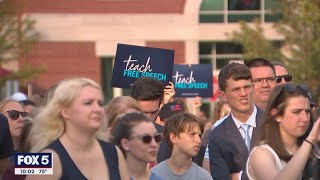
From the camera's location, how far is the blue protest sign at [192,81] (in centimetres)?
1579

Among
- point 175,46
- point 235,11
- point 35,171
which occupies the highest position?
point 235,11

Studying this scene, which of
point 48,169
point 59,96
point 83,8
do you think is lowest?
point 48,169

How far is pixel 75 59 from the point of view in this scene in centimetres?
3925

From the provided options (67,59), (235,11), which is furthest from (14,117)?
(235,11)

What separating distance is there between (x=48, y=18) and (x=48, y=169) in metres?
33.2

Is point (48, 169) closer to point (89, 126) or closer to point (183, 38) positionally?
point (89, 126)

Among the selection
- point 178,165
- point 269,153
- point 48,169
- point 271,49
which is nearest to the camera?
point 48,169

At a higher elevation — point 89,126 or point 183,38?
point 183,38

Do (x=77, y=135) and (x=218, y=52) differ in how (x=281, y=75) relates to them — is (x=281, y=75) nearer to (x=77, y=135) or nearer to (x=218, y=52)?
(x=77, y=135)

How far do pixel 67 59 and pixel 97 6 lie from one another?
2.26 meters

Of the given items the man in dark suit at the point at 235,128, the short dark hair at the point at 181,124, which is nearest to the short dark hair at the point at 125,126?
the short dark hair at the point at 181,124

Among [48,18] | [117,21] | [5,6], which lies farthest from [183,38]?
[5,6]

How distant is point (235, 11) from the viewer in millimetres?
39281

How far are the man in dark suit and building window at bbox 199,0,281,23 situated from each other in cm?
3051
